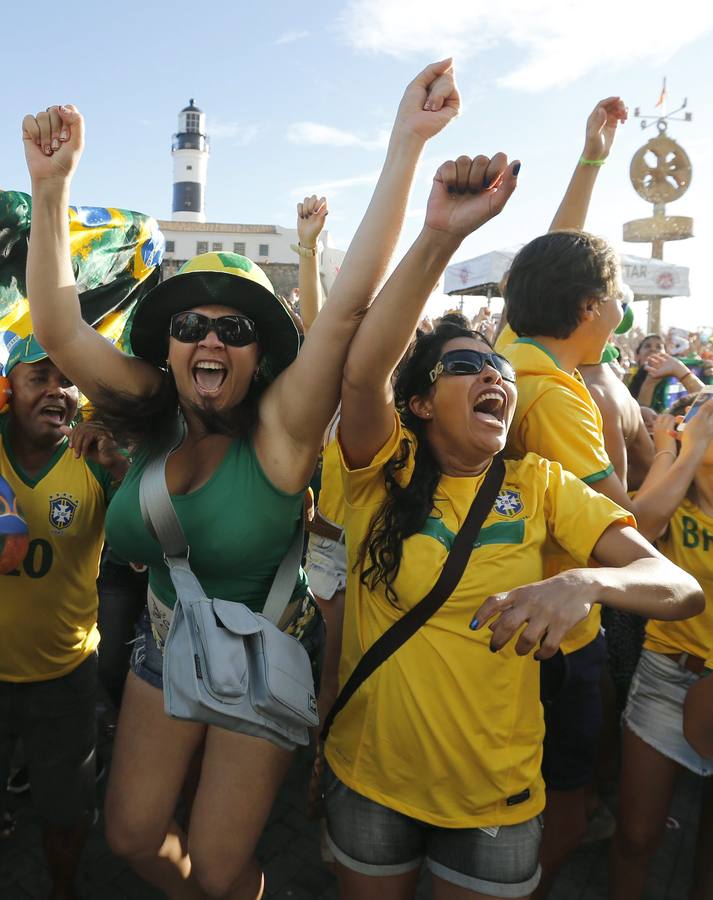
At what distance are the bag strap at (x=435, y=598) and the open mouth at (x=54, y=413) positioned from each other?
5.00 ft

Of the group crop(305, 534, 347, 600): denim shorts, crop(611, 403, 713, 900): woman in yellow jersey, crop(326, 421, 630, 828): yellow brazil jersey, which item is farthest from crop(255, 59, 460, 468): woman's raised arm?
crop(305, 534, 347, 600): denim shorts

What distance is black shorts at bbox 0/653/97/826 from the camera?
2406 millimetres

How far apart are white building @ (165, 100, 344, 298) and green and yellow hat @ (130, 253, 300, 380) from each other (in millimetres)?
21212

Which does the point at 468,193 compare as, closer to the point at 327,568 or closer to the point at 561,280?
the point at 561,280

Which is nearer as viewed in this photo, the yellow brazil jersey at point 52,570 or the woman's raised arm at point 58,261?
the woman's raised arm at point 58,261

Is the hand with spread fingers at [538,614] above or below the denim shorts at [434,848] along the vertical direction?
above

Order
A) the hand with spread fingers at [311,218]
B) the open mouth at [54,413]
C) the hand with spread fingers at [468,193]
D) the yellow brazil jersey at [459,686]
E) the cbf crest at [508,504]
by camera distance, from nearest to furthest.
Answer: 1. the hand with spread fingers at [468,193]
2. the yellow brazil jersey at [459,686]
3. the cbf crest at [508,504]
4. the open mouth at [54,413]
5. the hand with spread fingers at [311,218]

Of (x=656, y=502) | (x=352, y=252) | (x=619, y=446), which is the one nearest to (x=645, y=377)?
(x=619, y=446)

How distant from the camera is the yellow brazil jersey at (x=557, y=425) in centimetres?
197

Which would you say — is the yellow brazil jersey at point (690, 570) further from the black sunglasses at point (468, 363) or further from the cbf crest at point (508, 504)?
the black sunglasses at point (468, 363)

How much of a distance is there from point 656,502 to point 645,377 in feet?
10.1

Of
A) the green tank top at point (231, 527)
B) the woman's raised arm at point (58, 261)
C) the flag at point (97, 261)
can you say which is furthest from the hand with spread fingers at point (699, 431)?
the flag at point (97, 261)

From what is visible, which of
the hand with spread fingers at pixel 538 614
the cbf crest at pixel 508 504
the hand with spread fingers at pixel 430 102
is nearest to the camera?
the hand with spread fingers at pixel 538 614

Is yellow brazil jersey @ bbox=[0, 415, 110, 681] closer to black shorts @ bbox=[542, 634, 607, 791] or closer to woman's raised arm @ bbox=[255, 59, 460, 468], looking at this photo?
woman's raised arm @ bbox=[255, 59, 460, 468]
